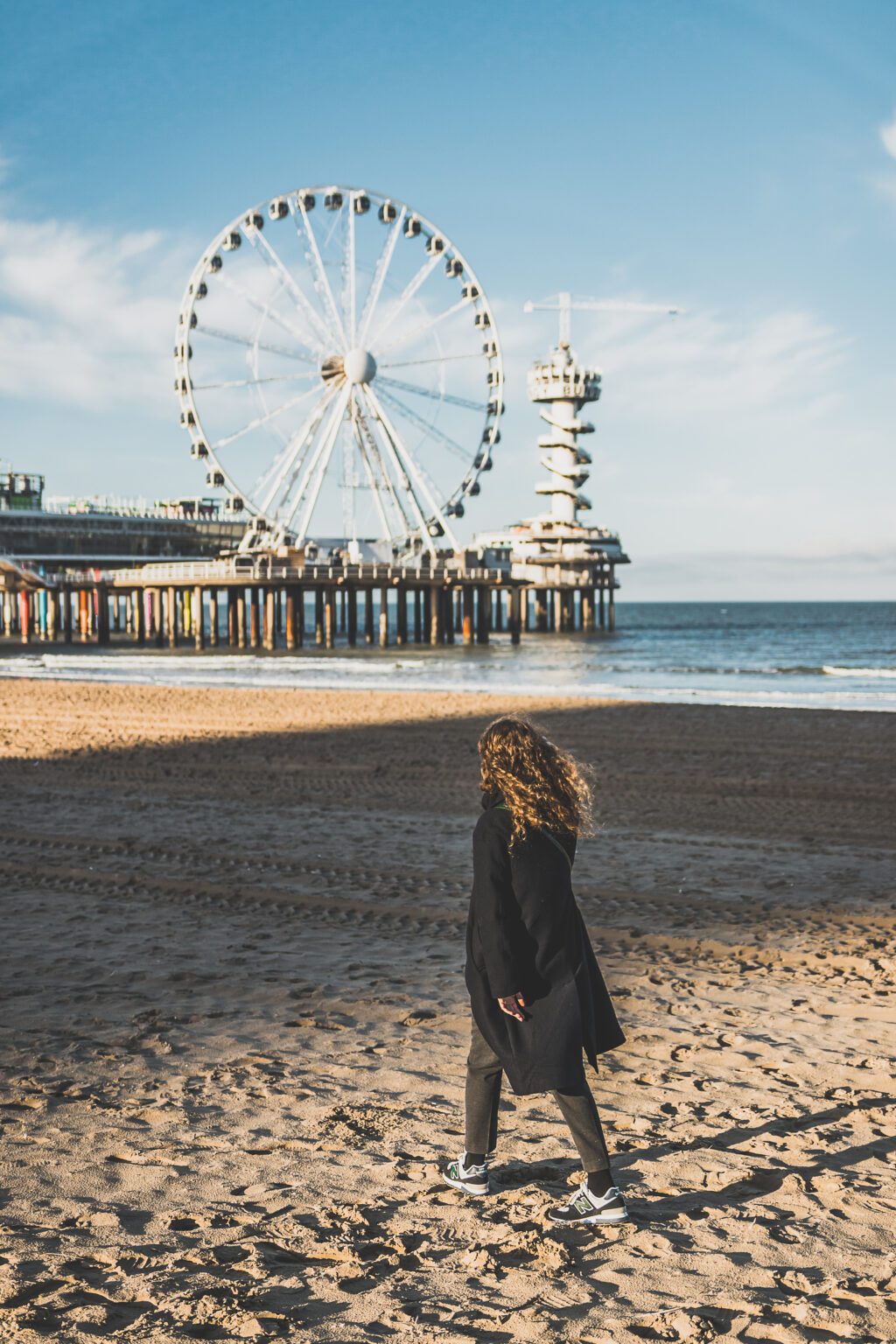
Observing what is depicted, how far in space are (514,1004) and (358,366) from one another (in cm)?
4807

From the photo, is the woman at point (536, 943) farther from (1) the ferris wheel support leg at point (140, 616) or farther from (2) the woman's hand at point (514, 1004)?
(1) the ferris wheel support leg at point (140, 616)

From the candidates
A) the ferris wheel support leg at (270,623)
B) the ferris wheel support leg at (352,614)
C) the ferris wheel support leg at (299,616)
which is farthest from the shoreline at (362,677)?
the ferris wheel support leg at (352,614)

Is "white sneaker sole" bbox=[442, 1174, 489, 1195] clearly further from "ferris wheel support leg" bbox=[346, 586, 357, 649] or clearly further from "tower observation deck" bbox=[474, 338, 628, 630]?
"tower observation deck" bbox=[474, 338, 628, 630]

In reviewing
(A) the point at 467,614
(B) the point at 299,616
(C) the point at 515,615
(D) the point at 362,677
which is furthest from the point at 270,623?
(D) the point at 362,677

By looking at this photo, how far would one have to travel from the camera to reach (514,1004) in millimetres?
3525

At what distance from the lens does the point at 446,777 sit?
13258mm

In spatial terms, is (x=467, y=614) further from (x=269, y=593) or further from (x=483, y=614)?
(x=269, y=593)

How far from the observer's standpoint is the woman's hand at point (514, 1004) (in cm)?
352

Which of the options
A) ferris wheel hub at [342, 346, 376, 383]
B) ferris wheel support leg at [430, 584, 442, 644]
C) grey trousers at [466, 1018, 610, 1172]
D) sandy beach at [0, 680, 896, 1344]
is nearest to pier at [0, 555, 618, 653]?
ferris wheel support leg at [430, 584, 442, 644]

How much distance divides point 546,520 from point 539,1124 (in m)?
73.6

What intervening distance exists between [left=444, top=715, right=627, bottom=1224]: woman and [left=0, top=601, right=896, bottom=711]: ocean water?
20090mm

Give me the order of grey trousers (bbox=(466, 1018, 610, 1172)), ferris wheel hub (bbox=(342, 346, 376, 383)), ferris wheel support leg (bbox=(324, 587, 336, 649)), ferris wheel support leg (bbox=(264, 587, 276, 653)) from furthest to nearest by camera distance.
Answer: ferris wheel support leg (bbox=(264, 587, 276, 653))
ferris wheel support leg (bbox=(324, 587, 336, 649))
ferris wheel hub (bbox=(342, 346, 376, 383))
grey trousers (bbox=(466, 1018, 610, 1172))


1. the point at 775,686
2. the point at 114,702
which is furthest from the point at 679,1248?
the point at 775,686

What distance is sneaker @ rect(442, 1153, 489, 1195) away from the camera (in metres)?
3.78
